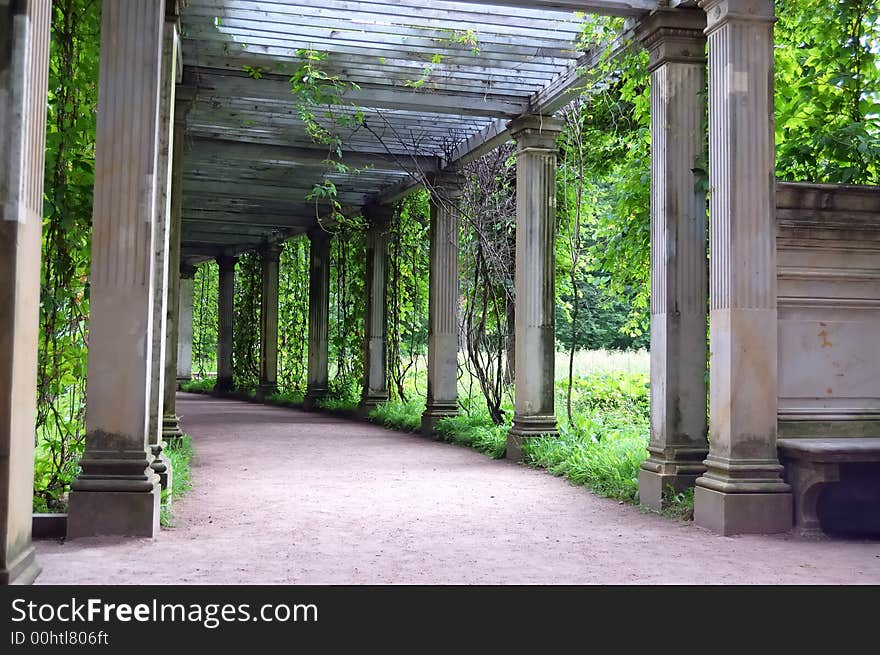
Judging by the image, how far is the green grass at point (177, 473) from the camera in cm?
607

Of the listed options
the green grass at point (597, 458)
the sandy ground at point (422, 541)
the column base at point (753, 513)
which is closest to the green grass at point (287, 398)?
the sandy ground at point (422, 541)

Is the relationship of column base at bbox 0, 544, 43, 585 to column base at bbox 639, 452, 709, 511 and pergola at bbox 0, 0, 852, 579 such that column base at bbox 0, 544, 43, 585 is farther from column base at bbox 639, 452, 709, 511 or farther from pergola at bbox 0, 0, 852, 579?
column base at bbox 639, 452, 709, 511

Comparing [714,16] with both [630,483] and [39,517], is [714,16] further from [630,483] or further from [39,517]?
[39,517]

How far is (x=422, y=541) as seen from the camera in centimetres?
567

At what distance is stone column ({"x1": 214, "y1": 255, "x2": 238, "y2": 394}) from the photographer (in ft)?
76.7

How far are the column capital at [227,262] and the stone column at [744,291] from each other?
1851 cm

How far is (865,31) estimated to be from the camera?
656cm

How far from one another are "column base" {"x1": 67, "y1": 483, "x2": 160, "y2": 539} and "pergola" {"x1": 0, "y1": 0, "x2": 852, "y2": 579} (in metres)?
0.01

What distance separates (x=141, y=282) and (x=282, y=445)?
249 inches

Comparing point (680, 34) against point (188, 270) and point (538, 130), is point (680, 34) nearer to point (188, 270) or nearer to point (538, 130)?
point (538, 130)

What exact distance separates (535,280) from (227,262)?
1467cm

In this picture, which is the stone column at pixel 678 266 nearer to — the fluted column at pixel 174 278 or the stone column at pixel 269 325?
the fluted column at pixel 174 278

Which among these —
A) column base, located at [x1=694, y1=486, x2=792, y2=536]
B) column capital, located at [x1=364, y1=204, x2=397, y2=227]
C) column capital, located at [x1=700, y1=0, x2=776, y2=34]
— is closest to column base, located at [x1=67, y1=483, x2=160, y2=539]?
column base, located at [x1=694, y1=486, x2=792, y2=536]
